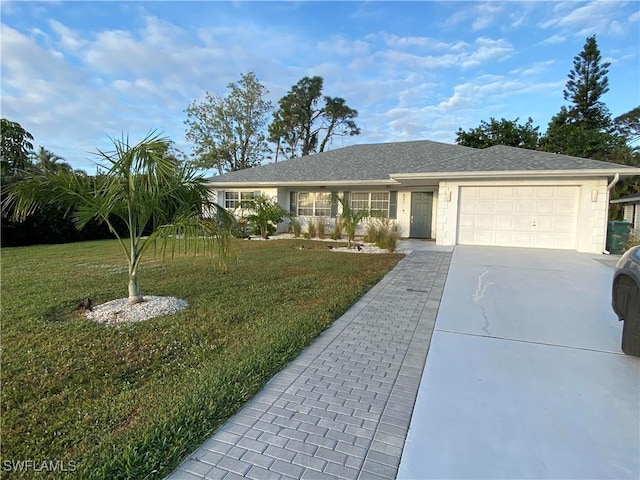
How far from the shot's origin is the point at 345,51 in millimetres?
14219

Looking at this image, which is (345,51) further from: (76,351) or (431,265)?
(76,351)

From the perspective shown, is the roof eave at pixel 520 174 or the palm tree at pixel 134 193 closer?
the palm tree at pixel 134 193

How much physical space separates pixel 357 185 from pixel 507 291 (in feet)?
34.8

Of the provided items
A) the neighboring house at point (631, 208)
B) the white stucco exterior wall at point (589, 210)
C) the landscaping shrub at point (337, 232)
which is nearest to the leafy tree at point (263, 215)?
the landscaping shrub at point (337, 232)

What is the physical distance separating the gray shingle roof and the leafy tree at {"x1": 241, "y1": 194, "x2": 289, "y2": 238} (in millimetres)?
1593

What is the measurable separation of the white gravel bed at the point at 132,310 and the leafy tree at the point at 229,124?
27646mm

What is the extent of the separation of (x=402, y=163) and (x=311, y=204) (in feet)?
16.5

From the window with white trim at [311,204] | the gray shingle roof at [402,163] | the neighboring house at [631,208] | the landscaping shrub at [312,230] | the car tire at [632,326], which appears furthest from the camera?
the window with white trim at [311,204]

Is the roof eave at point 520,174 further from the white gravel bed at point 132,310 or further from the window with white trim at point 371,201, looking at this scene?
the white gravel bed at point 132,310

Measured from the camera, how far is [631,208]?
15680 millimetres

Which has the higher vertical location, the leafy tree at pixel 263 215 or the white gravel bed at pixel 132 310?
the leafy tree at pixel 263 215

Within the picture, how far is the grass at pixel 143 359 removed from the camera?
219 cm

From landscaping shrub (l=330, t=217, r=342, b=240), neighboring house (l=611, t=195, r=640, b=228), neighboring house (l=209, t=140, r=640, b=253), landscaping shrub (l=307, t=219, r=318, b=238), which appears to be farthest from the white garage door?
landscaping shrub (l=307, t=219, r=318, b=238)

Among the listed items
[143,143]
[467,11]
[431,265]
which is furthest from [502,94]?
[143,143]
